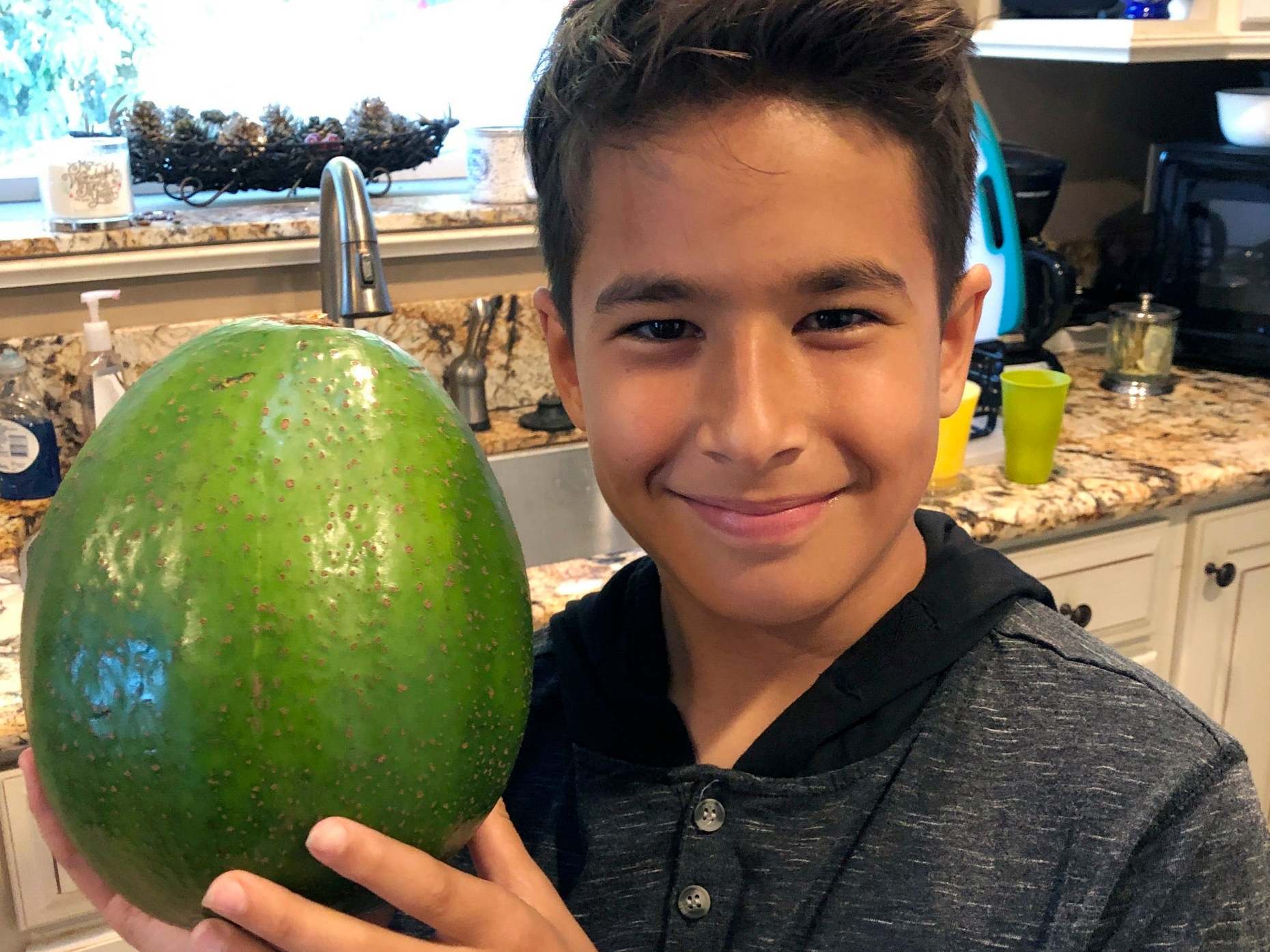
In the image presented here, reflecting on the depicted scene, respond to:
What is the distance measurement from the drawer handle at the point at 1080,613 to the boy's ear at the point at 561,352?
1.03 meters

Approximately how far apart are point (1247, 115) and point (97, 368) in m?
2.07

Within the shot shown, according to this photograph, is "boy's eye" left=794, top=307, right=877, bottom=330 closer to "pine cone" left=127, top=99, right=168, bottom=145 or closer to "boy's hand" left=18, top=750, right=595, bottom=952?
"boy's hand" left=18, top=750, right=595, bottom=952

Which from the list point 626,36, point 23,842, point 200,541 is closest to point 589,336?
point 626,36

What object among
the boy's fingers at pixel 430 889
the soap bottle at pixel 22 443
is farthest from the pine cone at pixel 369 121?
the boy's fingers at pixel 430 889

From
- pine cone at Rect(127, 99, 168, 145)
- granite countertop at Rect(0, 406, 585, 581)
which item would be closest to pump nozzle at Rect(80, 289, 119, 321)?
granite countertop at Rect(0, 406, 585, 581)

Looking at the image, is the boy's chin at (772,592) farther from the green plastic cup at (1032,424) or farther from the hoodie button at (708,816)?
the green plastic cup at (1032,424)

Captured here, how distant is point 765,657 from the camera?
0.88 metres

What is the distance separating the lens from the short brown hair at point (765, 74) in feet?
2.39

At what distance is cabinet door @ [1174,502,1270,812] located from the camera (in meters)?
1.78

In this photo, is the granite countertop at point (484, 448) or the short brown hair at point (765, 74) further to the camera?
the granite countertop at point (484, 448)

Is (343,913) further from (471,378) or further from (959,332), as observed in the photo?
(471,378)

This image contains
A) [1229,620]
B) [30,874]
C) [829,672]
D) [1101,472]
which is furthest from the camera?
[1229,620]

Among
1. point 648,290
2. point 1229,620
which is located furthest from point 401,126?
point 1229,620

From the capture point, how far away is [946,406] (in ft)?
2.90
